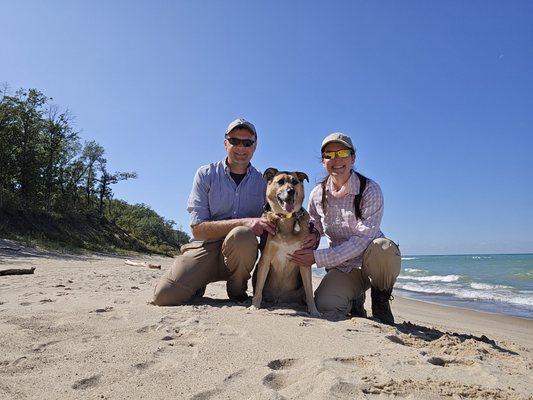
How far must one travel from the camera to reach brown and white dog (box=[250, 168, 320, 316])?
172 inches

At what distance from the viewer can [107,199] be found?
41312 millimetres

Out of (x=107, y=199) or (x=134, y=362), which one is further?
(x=107, y=199)

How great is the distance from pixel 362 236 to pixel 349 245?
0.18m

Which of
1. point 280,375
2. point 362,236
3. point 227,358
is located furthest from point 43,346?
point 362,236

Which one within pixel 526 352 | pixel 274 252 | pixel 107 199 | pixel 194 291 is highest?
pixel 107 199

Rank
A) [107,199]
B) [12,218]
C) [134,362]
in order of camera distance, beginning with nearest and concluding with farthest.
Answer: [134,362]
[12,218]
[107,199]

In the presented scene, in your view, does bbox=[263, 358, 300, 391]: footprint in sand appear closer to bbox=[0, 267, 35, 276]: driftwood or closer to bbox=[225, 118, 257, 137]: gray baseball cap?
bbox=[225, 118, 257, 137]: gray baseball cap

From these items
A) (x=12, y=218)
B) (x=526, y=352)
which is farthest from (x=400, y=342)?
(x=12, y=218)

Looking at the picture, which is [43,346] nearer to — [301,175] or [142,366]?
[142,366]

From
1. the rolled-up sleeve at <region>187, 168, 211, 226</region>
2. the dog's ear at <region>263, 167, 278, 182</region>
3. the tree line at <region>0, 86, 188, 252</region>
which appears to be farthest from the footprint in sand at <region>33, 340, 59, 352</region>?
the tree line at <region>0, 86, 188, 252</region>

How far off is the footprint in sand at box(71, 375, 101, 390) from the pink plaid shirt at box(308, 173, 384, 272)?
2.68m

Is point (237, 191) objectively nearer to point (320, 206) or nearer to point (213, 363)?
point (320, 206)

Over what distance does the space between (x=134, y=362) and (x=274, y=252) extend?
2255mm

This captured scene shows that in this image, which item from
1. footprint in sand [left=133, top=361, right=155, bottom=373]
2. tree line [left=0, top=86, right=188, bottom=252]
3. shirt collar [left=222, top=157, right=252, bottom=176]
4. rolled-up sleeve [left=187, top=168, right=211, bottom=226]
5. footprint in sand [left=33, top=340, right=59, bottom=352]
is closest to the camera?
footprint in sand [left=133, top=361, right=155, bottom=373]
